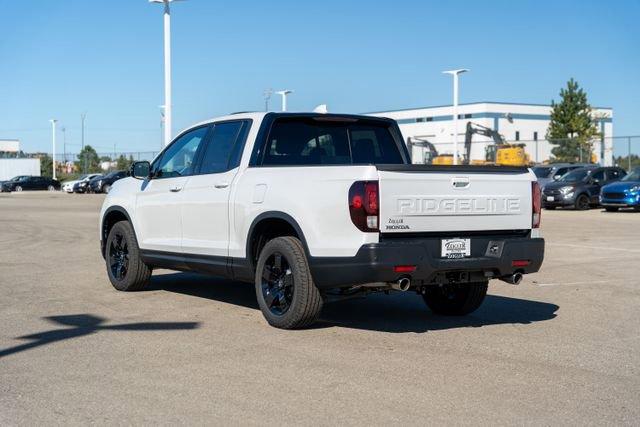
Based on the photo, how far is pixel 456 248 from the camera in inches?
272

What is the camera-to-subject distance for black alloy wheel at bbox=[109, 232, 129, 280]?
979 cm

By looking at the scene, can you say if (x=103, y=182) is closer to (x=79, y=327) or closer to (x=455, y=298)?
(x=79, y=327)

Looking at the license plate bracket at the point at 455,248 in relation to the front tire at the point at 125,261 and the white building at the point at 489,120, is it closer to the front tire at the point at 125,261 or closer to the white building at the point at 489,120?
the front tire at the point at 125,261

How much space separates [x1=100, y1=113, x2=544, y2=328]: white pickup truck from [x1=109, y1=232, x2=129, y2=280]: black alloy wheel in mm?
532

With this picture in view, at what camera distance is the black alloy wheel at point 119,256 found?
979 cm

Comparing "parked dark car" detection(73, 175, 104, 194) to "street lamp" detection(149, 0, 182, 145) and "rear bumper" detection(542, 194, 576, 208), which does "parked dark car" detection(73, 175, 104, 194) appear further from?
"rear bumper" detection(542, 194, 576, 208)

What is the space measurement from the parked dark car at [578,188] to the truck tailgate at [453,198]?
2463 cm

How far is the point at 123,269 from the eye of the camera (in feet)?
32.3

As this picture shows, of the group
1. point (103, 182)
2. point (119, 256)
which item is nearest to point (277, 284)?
point (119, 256)

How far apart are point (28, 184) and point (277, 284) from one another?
66.4 metres

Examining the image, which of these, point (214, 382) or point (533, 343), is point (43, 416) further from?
point (533, 343)

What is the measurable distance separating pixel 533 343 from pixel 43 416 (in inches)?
157

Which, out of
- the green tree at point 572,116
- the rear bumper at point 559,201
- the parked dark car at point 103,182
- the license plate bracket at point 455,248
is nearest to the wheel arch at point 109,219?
the license plate bracket at point 455,248

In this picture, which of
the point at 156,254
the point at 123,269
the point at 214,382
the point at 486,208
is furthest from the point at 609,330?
the point at 123,269
